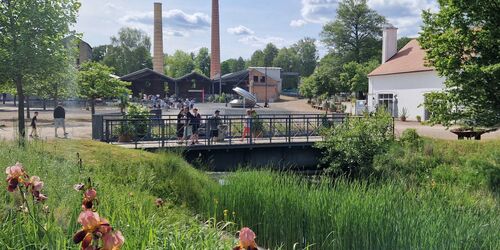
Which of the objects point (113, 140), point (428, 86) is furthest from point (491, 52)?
point (428, 86)

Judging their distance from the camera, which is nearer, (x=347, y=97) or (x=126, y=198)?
(x=126, y=198)

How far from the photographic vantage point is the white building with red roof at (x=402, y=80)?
38.3 meters

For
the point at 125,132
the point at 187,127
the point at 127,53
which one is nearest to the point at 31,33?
the point at 125,132

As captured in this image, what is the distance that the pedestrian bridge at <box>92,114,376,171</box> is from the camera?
60.3 feet

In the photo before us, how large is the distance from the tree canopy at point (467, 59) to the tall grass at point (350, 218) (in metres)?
8.45

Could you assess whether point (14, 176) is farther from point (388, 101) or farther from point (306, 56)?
point (306, 56)

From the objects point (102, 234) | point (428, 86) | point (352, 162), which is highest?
point (428, 86)

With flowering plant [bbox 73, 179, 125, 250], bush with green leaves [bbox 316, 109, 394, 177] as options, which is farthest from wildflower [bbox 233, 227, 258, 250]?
bush with green leaves [bbox 316, 109, 394, 177]

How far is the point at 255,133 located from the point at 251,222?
1307cm

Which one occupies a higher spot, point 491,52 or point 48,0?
point 48,0

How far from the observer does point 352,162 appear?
60.2 feet

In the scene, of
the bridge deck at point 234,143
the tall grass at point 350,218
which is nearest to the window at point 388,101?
the bridge deck at point 234,143

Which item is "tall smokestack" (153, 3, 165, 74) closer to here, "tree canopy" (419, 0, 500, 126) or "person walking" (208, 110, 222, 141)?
"person walking" (208, 110, 222, 141)

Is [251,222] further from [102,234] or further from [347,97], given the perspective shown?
[347,97]
